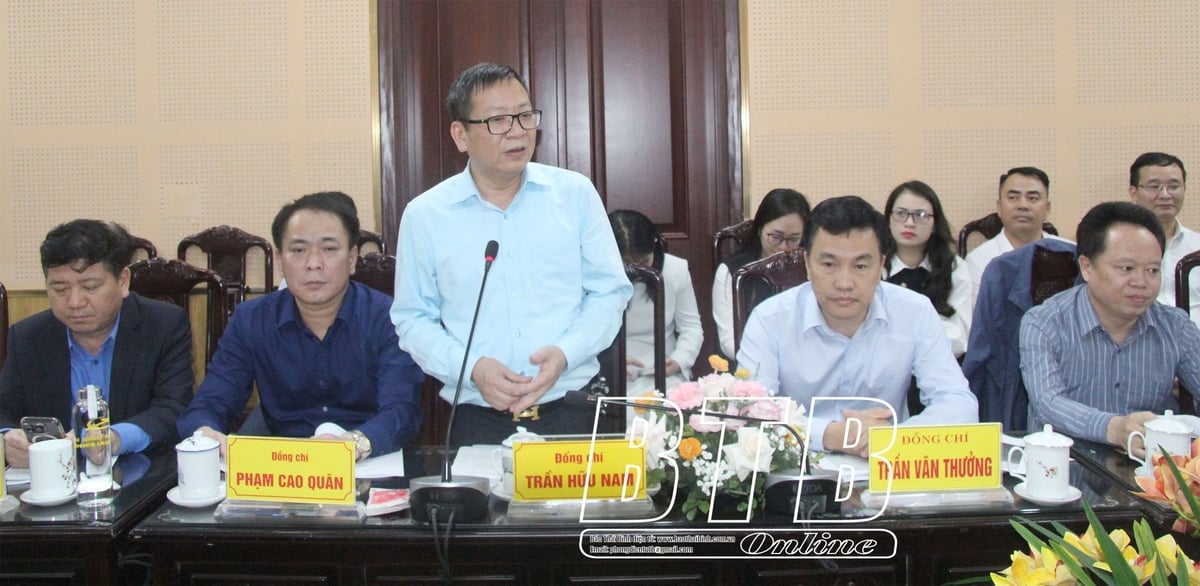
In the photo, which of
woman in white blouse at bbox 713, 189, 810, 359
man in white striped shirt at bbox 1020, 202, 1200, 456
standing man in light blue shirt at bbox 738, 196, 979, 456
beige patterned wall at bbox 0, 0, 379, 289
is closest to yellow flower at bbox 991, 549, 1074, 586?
standing man in light blue shirt at bbox 738, 196, 979, 456

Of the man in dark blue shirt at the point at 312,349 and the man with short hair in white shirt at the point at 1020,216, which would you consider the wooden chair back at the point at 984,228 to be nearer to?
the man with short hair in white shirt at the point at 1020,216

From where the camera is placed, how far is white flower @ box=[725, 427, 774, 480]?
1.33m

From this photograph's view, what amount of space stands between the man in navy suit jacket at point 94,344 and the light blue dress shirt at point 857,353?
124cm

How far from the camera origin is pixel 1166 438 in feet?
4.90

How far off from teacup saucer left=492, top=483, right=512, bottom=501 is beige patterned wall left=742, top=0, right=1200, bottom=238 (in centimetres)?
293

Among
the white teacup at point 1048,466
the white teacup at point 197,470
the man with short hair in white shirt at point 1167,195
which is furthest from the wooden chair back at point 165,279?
the man with short hair in white shirt at point 1167,195

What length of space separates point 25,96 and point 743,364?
3.83m

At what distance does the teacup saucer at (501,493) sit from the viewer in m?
1.43

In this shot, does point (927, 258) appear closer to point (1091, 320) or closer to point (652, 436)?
point (1091, 320)

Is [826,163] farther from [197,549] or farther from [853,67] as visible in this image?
[197,549]

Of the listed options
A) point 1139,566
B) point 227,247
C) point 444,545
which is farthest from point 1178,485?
point 227,247

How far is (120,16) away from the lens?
13.9 feet

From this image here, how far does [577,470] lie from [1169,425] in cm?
95

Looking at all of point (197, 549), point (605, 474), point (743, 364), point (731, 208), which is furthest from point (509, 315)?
point (731, 208)
